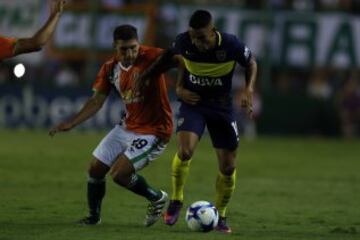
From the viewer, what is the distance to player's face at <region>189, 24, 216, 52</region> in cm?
1105

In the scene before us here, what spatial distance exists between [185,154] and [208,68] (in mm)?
1018

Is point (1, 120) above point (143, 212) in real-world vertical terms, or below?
below

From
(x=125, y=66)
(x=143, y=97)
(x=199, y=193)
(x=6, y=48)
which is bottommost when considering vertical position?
(x=199, y=193)

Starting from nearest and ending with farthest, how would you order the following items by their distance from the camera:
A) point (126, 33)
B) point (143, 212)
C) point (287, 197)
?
1. point (126, 33)
2. point (143, 212)
3. point (287, 197)

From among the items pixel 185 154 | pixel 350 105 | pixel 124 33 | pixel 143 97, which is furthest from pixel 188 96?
pixel 350 105

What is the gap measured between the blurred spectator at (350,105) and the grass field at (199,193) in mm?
3672

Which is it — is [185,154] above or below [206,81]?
below

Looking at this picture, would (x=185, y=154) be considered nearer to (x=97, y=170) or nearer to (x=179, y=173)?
(x=179, y=173)

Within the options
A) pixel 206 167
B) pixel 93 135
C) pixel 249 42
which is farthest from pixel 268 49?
pixel 206 167

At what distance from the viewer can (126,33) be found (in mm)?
11078

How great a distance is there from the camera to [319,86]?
104 feet

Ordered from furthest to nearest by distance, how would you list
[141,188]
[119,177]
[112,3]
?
[112,3], [141,188], [119,177]

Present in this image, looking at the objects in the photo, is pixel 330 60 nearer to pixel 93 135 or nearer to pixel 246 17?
pixel 246 17

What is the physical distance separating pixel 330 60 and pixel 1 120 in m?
10.3
